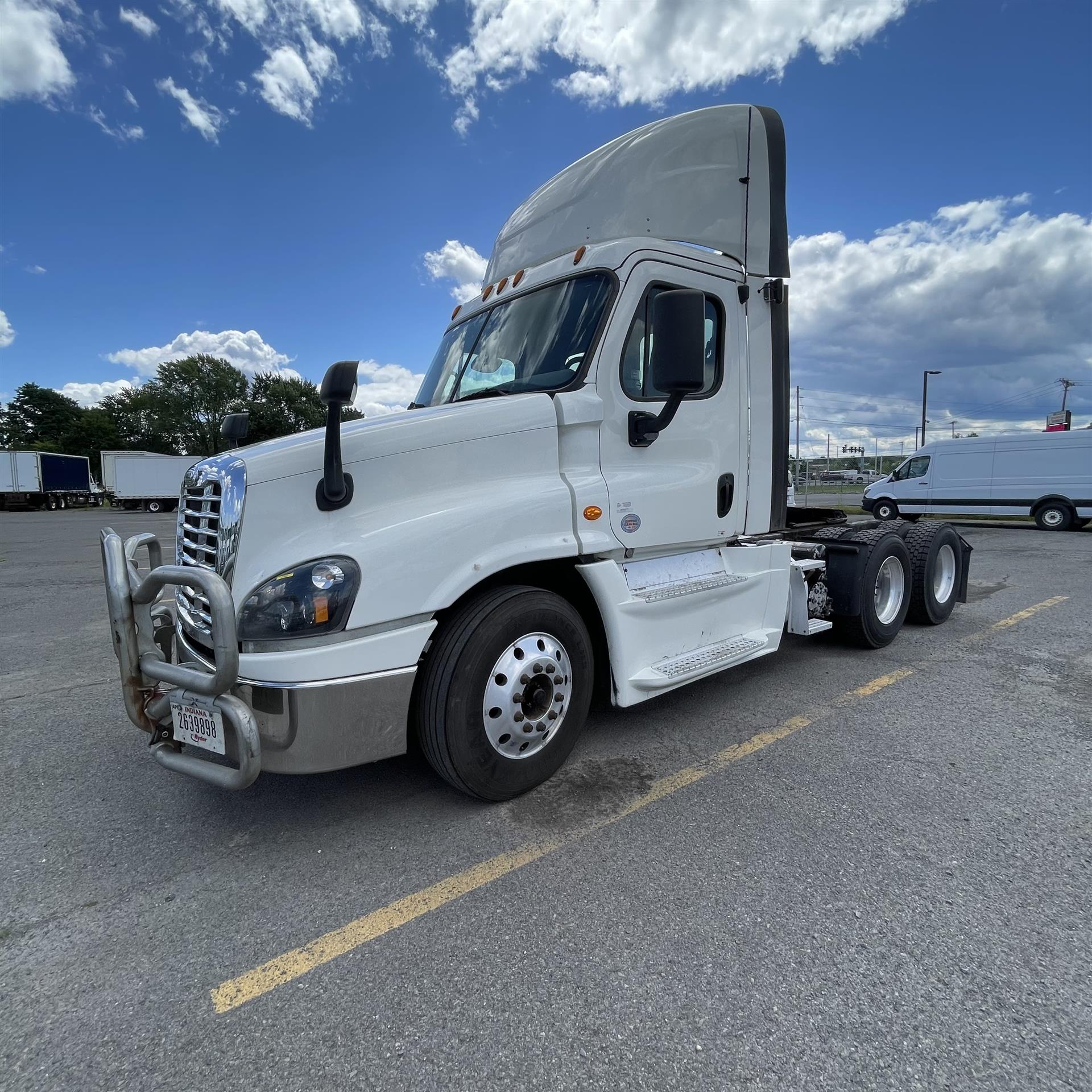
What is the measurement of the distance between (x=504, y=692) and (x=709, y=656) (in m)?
1.42

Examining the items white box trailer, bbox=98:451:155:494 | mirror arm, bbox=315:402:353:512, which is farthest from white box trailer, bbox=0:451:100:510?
mirror arm, bbox=315:402:353:512

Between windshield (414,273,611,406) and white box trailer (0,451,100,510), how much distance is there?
142 feet

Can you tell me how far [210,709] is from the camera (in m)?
2.36

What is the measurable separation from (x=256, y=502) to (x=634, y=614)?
1858 millimetres

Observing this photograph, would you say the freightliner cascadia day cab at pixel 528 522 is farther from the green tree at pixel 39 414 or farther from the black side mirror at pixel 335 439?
the green tree at pixel 39 414

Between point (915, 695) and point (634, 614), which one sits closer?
point (634, 614)

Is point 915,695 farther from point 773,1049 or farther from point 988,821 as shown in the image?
point 773,1049

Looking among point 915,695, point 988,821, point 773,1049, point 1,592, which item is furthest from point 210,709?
point 1,592

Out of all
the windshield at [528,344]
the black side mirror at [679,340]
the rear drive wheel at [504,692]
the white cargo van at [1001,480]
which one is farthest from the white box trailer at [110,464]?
the black side mirror at [679,340]

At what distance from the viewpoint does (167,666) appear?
246 centimetres

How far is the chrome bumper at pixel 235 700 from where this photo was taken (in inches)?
89.4

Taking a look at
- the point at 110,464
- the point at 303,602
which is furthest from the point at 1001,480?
the point at 110,464

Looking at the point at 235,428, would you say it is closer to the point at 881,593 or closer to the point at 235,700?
the point at 235,700

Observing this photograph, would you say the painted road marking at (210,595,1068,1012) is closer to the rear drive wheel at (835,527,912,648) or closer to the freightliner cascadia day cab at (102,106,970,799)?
the freightliner cascadia day cab at (102,106,970,799)
